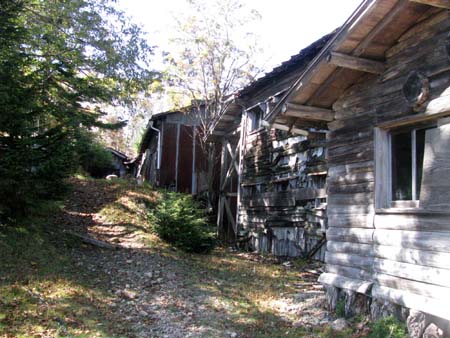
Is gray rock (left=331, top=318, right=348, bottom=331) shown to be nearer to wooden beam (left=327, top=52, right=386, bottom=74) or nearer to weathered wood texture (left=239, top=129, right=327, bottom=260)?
wooden beam (left=327, top=52, right=386, bottom=74)

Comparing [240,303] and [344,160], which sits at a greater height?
[344,160]

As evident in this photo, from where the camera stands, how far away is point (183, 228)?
1182 centimetres

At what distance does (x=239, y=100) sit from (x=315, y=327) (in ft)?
34.0

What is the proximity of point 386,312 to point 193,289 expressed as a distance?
13.2 feet

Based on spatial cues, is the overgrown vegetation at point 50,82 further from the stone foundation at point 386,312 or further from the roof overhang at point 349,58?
the stone foundation at point 386,312

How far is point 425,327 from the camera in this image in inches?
193

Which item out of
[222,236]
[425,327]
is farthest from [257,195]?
[425,327]

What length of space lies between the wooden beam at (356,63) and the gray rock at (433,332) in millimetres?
3662

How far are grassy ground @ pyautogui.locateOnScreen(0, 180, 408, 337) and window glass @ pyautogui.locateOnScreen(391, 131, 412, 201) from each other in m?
2.05

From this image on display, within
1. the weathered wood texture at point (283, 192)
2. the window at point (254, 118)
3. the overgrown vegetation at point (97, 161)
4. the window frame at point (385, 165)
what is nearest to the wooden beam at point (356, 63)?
the window frame at point (385, 165)

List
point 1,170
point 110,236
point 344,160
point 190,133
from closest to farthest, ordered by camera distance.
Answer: point 344,160, point 1,170, point 110,236, point 190,133

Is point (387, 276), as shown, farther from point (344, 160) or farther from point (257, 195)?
point (257, 195)

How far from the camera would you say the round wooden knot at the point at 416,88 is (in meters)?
5.18

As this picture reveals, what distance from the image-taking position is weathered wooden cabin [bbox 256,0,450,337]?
496cm
